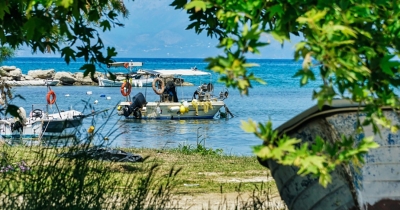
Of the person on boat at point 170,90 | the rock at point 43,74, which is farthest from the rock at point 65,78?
the person on boat at point 170,90

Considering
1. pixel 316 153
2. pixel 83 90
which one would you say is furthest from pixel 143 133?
pixel 83 90

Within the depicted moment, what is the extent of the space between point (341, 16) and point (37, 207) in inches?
144

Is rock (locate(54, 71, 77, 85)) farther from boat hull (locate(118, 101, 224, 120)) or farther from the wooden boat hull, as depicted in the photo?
the wooden boat hull

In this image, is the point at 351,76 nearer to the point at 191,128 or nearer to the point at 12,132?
the point at 12,132

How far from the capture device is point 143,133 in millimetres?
34719

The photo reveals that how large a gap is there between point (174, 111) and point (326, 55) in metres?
38.7

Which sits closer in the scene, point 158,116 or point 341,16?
point 341,16

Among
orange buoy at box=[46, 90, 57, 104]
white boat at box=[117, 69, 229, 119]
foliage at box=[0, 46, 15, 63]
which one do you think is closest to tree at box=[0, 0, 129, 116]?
foliage at box=[0, 46, 15, 63]

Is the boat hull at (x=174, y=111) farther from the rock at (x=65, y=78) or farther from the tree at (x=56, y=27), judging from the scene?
the rock at (x=65, y=78)

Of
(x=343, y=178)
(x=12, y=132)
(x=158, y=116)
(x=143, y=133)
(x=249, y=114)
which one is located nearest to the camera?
(x=343, y=178)

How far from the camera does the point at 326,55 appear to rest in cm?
288

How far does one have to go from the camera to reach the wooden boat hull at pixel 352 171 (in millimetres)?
5703

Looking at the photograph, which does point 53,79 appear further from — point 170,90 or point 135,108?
point 170,90

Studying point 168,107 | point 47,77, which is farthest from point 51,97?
point 47,77
